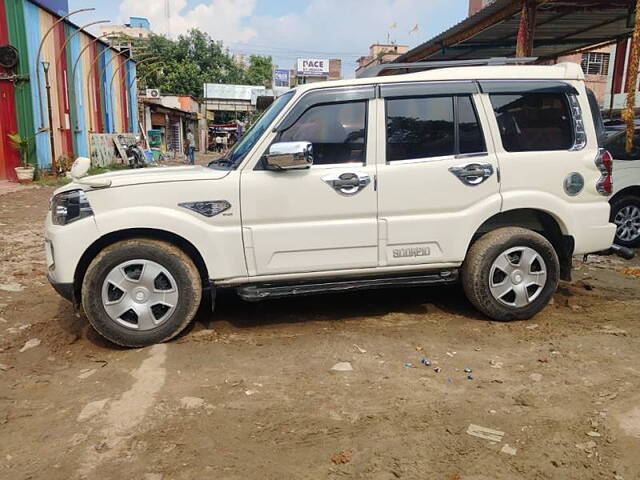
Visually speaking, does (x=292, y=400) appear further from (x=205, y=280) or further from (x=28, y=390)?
(x=28, y=390)

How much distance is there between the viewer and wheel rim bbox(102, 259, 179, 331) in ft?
12.9

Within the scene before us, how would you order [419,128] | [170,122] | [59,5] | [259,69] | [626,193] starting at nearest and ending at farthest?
[419,128]
[626,193]
[59,5]
[170,122]
[259,69]

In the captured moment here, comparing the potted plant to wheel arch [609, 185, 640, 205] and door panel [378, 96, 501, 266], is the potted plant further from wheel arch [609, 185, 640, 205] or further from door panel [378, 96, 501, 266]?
wheel arch [609, 185, 640, 205]

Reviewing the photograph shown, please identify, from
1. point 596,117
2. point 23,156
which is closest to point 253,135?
point 596,117

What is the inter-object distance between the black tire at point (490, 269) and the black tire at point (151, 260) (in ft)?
7.18

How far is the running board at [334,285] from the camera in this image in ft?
13.4

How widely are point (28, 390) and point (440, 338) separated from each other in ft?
9.65

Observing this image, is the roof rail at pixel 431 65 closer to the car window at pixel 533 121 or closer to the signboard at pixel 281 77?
the car window at pixel 533 121

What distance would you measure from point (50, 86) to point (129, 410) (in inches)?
672

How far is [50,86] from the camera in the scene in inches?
682

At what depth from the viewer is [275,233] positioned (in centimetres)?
404

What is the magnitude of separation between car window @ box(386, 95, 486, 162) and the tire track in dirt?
2330 millimetres

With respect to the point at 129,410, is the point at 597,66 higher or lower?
higher

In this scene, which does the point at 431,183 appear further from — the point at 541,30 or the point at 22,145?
the point at 22,145
